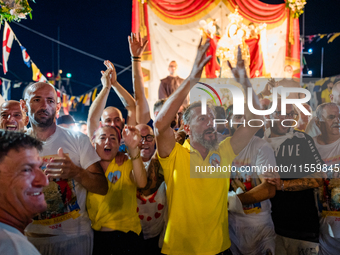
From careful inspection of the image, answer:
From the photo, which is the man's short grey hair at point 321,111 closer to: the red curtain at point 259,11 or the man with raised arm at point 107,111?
the man with raised arm at point 107,111

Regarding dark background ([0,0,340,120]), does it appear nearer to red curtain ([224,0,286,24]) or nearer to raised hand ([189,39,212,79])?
red curtain ([224,0,286,24])

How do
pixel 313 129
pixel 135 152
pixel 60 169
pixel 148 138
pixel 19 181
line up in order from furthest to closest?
pixel 313 129
pixel 148 138
pixel 135 152
pixel 60 169
pixel 19 181

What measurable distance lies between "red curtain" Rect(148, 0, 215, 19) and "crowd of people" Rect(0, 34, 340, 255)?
492 cm

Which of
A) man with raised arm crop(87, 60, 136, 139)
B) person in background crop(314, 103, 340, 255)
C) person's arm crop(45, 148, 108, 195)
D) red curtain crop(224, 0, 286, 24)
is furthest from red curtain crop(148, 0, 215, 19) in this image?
person's arm crop(45, 148, 108, 195)

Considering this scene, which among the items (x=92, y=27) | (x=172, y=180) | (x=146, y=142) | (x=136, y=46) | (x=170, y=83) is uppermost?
(x=92, y=27)

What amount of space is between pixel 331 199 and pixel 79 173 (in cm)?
247

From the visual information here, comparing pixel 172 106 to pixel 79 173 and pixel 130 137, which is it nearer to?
pixel 130 137

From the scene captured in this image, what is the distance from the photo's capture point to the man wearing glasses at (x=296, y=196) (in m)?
2.65

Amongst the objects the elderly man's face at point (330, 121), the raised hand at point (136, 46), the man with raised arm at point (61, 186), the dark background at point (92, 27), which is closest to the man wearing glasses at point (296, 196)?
the elderly man's face at point (330, 121)

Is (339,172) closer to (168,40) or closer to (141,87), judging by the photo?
(141,87)

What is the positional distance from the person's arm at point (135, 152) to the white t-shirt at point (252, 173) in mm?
1046

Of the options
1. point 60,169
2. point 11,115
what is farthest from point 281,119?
point 11,115

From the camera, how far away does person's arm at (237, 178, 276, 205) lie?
2514 mm

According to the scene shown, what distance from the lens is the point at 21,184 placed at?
1236 mm
